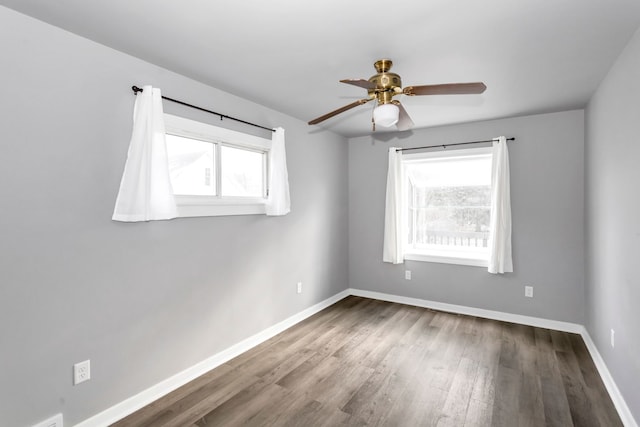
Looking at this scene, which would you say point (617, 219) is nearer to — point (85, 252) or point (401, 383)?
point (401, 383)

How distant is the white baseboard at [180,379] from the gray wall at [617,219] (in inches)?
113

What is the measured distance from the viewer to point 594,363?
2.86 meters

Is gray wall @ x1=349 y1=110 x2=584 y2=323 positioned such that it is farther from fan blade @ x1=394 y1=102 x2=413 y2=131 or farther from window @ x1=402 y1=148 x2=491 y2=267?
fan blade @ x1=394 y1=102 x2=413 y2=131

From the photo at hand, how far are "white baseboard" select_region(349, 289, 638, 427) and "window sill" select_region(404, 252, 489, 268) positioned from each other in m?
0.56

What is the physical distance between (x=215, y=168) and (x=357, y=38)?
1628 mm

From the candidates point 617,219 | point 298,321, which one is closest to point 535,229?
point 617,219

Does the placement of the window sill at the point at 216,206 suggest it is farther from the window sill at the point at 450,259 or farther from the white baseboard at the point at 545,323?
the white baseboard at the point at 545,323

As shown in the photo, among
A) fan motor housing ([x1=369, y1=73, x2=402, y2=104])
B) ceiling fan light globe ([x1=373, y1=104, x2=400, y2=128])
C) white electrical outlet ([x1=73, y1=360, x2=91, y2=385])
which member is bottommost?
white electrical outlet ([x1=73, y1=360, x2=91, y2=385])

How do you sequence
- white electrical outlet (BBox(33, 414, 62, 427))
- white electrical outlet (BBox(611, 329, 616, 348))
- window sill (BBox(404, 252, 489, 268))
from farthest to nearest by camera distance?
window sill (BBox(404, 252, 489, 268))
white electrical outlet (BBox(611, 329, 616, 348))
white electrical outlet (BBox(33, 414, 62, 427))

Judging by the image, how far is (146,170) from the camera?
7.25 feet

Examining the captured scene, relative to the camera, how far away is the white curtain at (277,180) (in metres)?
3.29

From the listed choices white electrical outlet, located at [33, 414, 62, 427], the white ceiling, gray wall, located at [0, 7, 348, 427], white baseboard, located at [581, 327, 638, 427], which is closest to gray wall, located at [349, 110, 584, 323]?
white baseboard, located at [581, 327, 638, 427]

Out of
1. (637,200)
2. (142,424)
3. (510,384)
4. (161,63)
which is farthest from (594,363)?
(161,63)

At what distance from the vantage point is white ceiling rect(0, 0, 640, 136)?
66.9 inches
